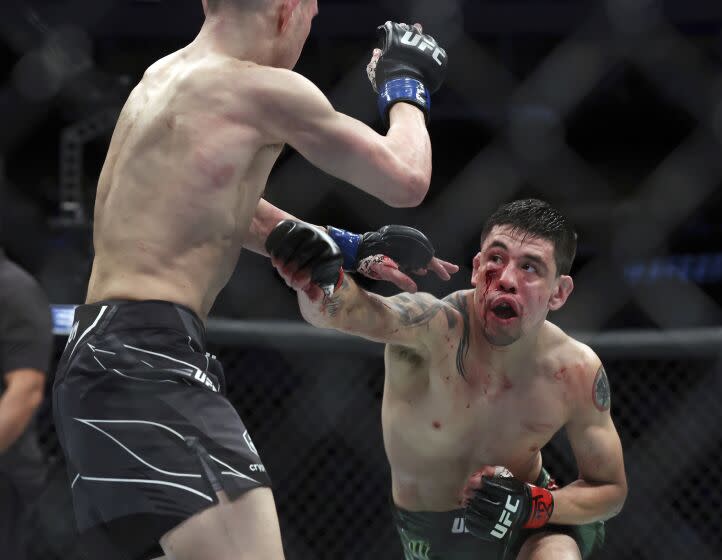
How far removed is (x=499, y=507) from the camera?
1746mm

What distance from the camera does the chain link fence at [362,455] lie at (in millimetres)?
2439

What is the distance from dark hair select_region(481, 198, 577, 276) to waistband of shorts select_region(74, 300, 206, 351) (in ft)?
2.26

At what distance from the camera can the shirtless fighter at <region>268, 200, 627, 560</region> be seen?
1824mm

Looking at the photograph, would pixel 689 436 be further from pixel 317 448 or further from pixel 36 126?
pixel 36 126

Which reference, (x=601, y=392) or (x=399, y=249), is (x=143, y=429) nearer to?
(x=399, y=249)

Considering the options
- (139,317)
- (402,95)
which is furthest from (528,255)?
(139,317)

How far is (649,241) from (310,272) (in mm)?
1754

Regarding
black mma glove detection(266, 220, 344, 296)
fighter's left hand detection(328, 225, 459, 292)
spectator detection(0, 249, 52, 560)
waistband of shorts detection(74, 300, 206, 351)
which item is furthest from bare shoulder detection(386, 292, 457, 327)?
spectator detection(0, 249, 52, 560)

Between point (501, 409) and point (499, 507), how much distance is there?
0.80ft

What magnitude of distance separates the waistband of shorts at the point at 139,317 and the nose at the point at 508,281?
24.7 inches

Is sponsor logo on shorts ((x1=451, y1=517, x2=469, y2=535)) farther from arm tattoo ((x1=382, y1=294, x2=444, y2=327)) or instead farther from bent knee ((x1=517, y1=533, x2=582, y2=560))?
arm tattoo ((x1=382, y1=294, x2=444, y2=327))

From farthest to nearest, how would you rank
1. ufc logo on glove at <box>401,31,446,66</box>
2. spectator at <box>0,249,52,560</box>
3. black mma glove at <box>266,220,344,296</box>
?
1. spectator at <box>0,249,52,560</box>
2. ufc logo on glove at <box>401,31,446,66</box>
3. black mma glove at <box>266,220,344,296</box>

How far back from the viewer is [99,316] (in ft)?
4.49

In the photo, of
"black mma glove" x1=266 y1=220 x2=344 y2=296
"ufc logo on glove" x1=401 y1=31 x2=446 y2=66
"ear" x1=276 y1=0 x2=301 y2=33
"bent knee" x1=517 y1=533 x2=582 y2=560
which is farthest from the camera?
"bent knee" x1=517 y1=533 x2=582 y2=560
